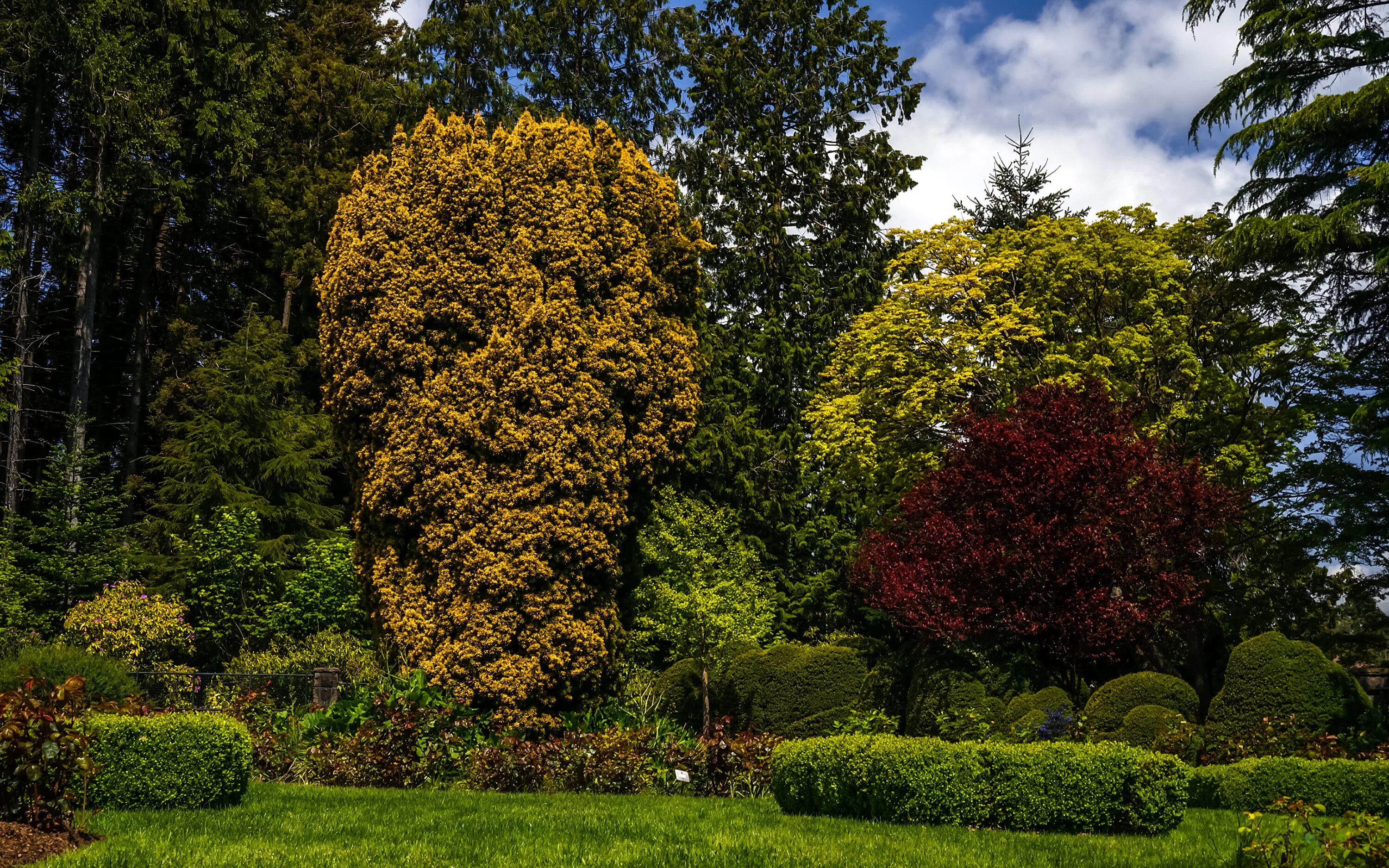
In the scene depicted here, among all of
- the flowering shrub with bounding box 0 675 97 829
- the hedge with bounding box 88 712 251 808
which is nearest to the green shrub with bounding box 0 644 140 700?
the hedge with bounding box 88 712 251 808

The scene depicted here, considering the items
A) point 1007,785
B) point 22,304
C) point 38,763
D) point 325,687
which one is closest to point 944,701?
point 1007,785

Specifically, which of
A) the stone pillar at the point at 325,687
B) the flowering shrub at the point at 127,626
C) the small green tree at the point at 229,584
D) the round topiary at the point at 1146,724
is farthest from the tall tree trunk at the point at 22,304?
the round topiary at the point at 1146,724

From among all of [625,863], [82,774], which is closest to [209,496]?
[82,774]

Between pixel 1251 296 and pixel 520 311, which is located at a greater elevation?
pixel 1251 296

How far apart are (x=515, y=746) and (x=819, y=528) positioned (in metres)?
13.4

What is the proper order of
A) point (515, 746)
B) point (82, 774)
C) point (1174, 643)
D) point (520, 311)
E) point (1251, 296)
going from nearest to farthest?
1. point (82, 774)
2. point (515, 746)
3. point (520, 311)
4. point (1174, 643)
5. point (1251, 296)

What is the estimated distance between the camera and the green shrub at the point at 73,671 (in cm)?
1328

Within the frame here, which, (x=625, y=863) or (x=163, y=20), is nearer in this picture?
(x=625, y=863)

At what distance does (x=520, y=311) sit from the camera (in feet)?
52.6

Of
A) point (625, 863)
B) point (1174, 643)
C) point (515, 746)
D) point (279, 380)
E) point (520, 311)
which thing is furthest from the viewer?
point (279, 380)

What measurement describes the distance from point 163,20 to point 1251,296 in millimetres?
25674

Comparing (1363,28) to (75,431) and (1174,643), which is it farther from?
(75,431)

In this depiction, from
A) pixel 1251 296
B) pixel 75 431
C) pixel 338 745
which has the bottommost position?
pixel 338 745

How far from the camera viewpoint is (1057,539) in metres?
13.5
